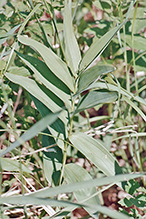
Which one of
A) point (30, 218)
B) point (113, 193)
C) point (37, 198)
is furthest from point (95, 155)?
point (113, 193)

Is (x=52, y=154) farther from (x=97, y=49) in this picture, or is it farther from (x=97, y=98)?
(x=97, y=49)

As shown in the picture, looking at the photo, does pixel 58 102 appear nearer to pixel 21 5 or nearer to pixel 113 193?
pixel 21 5

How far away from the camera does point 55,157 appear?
0.97 m

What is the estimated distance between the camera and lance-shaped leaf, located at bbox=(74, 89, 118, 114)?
2.64 ft

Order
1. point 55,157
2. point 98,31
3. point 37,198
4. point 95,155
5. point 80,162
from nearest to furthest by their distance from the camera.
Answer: point 37,198 < point 95,155 < point 55,157 < point 98,31 < point 80,162

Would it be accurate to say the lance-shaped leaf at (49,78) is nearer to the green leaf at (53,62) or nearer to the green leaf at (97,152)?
the green leaf at (53,62)

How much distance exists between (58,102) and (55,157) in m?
0.24

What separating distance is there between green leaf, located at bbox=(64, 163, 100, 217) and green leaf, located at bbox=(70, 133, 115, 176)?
7 centimetres

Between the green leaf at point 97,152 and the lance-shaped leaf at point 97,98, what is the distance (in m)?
0.12

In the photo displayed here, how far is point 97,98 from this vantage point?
0.84 metres

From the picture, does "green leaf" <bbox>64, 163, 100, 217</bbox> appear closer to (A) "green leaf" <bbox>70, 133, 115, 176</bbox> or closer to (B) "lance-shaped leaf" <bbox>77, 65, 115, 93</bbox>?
(A) "green leaf" <bbox>70, 133, 115, 176</bbox>

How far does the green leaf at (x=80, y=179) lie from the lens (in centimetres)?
82

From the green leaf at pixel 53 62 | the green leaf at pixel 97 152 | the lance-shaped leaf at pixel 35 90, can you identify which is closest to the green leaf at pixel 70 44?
the green leaf at pixel 53 62

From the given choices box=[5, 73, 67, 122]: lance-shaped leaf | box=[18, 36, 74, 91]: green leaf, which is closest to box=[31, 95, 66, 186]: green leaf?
box=[5, 73, 67, 122]: lance-shaped leaf
